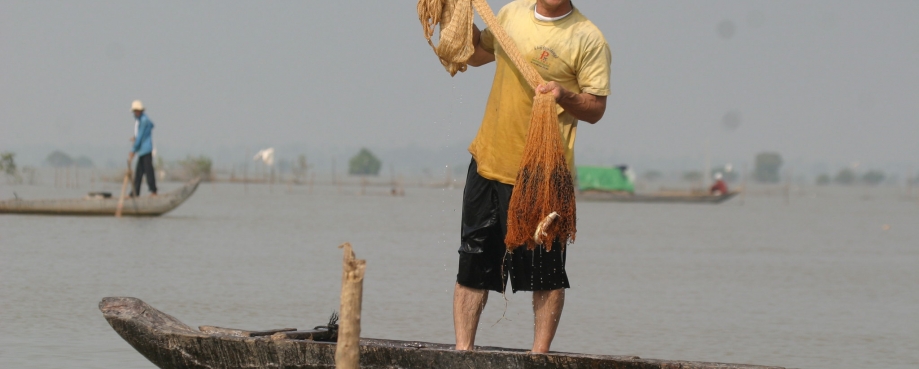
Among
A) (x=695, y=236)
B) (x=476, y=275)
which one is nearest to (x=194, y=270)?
(x=476, y=275)

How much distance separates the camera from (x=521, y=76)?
4684 mm

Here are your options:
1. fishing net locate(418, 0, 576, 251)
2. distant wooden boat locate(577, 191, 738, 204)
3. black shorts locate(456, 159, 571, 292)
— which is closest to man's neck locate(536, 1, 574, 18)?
fishing net locate(418, 0, 576, 251)

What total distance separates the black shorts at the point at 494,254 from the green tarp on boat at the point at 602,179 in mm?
42906

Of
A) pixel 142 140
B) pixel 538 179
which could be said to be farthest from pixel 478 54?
pixel 142 140

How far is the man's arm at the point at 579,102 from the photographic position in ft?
14.8

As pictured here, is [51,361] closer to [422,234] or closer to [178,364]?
[178,364]

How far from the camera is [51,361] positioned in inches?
261

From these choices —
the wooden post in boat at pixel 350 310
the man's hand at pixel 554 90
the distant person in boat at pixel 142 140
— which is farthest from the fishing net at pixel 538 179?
the distant person in boat at pixel 142 140

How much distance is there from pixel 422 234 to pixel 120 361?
13386 mm

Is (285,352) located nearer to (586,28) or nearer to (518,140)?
(518,140)

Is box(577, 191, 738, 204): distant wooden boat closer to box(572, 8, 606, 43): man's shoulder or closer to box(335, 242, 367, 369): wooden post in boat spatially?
box(572, 8, 606, 43): man's shoulder

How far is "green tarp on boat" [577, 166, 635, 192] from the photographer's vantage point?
48.1m

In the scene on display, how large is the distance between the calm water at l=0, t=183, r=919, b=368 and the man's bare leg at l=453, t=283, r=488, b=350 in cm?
245

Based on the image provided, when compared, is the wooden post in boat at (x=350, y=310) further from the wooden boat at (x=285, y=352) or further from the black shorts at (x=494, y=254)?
the black shorts at (x=494, y=254)
